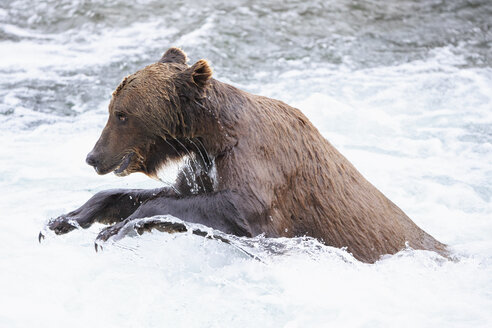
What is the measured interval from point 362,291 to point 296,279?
0.47 m

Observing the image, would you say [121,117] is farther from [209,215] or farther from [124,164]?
[209,215]

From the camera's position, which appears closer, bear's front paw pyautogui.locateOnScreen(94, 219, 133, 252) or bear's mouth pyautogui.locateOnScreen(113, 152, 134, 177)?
bear's front paw pyautogui.locateOnScreen(94, 219, 133, 252)

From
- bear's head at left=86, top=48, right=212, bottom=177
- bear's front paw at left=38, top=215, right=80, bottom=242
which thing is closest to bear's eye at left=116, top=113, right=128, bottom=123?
bear's head at left=86, top=48, right=212, bottom=177

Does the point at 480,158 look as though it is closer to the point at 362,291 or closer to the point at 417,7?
the point at 362,291

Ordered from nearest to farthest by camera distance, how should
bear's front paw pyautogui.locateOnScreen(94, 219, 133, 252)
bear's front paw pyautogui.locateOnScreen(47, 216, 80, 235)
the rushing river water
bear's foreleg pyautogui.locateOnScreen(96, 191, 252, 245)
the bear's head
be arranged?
bear's foreleg pyautogui.locateOnScreen(96, 191, 252, 245) → bear's front paw pyautogui.locateOnScreen(94, 219, 133, 252) → the bear's head → the rushing river water → bear's front paw pyautogui.locateOnScreen(47, 216, 80, 235)

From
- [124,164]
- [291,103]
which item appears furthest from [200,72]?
[291,103]

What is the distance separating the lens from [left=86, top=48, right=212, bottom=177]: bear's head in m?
4.54

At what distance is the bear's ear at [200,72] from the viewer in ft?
14.7

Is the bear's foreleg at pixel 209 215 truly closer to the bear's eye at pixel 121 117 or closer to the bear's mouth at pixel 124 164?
the bear's mouth at pixel 124 164

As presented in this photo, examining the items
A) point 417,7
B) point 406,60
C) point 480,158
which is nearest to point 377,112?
point 480,158

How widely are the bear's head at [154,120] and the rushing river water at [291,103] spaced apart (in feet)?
2.16

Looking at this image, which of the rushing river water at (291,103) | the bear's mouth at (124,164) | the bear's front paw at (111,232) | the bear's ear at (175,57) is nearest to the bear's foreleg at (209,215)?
the bear's front paw at (111,232)

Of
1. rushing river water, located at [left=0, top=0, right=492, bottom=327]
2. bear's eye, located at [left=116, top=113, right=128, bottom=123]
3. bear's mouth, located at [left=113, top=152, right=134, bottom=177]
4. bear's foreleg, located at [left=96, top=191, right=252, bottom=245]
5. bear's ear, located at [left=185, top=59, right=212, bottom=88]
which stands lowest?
rushing river water, located at [left=0, top=0, right=492, bottom=327]

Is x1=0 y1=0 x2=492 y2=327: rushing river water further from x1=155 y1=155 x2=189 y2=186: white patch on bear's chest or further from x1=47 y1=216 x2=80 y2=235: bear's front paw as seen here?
x1=155 y1=155 x2=189 y2=186: white patch on bear's chest
